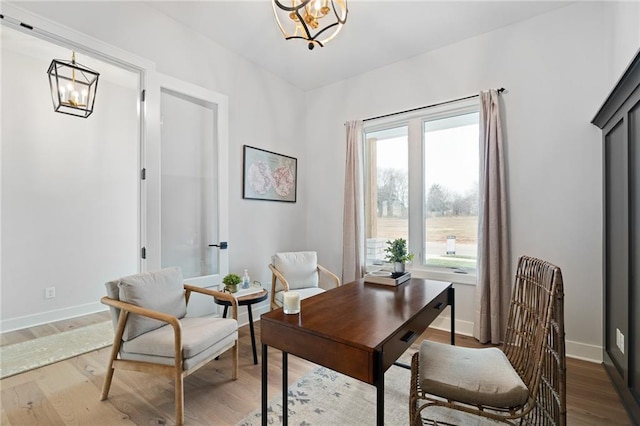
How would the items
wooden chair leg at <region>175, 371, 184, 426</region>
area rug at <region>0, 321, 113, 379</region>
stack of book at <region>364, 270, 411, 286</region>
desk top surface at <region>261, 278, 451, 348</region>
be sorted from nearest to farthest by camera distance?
desk top surface at <region>261, 278, 451, 348</region> < wooden chair leg at <region>175, 371, 184, 426</region> < stack of book at <region>364, 270, 411, 286</region> < area rug at <region>0, 321, 113, 379</region>

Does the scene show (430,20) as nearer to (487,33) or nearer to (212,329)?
(487,33)

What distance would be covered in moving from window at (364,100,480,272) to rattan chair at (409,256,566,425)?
170cm

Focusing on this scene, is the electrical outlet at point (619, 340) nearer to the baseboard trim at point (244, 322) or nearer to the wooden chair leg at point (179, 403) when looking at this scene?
the baseboard trim at point (244, 322)

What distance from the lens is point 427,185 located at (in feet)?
11.4

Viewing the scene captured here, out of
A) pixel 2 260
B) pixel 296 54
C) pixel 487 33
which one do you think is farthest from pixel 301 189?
pixel 2 260

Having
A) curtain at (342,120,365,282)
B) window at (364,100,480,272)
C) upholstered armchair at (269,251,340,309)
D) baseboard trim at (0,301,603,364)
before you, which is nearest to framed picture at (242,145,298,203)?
curtain at (342,120,365,282)

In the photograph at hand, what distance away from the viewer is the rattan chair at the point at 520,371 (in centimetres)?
126

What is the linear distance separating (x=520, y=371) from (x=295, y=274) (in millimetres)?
2147

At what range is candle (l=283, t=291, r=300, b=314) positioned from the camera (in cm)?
158

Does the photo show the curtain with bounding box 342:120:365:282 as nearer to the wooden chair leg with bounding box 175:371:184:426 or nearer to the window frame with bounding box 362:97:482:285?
the window frame with bounding box 362:97:482:285

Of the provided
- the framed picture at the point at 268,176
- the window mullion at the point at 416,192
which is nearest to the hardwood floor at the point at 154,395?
the window mullion at the point at 416,192

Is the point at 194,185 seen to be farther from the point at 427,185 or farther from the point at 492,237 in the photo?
the point at 492,237

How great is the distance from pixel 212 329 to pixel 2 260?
2.93 metres

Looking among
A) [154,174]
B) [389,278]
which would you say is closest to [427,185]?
[389,278]
